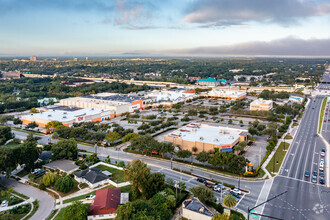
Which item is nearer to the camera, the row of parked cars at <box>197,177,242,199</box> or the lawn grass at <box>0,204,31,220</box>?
the lawn grass at <box>0,204,31,220</box>

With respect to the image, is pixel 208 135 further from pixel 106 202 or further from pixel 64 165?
pixel 64 165

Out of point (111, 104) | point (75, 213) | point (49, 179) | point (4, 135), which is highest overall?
point (111, 104)

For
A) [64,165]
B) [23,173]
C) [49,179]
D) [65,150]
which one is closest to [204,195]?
[49,179]

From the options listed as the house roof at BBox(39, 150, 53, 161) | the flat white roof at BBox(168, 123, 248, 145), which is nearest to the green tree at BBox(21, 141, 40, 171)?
the house roof at BBox(39, 150, 53, 161)

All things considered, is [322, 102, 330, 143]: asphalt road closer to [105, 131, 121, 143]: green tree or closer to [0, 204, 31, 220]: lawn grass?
[105, 131, 121, 143]: green tree

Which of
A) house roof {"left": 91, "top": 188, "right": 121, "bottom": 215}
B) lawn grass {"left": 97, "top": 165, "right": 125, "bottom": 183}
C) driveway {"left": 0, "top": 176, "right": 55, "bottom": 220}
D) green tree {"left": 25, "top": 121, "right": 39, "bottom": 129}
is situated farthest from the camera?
green tree {"left": 25, "top": 121, "right": 39, "bottom": 129}

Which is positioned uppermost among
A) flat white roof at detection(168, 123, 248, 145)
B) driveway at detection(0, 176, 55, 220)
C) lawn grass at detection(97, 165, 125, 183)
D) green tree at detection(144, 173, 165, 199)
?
flat white roof at detection(168, 123, 248, 145)
